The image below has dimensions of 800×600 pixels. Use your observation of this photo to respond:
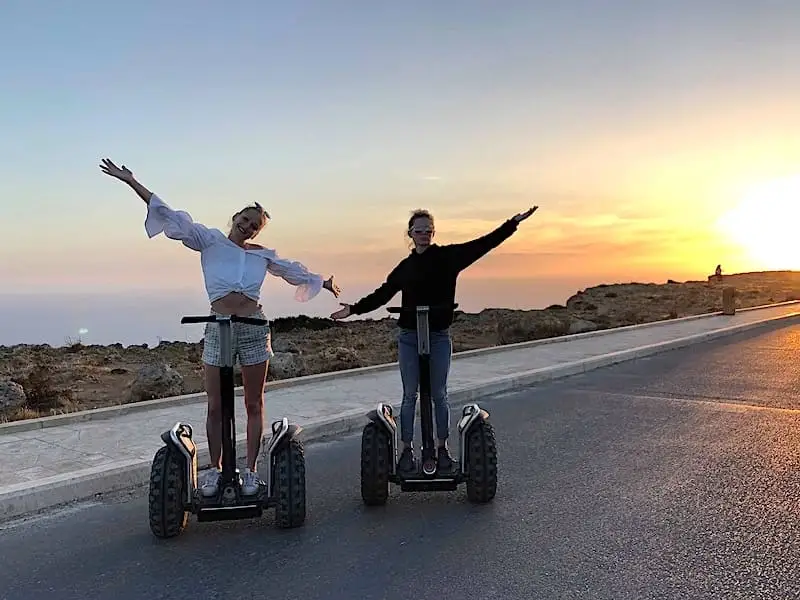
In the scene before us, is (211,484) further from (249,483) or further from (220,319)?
(220,319)

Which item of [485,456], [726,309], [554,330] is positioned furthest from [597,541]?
[726,309]

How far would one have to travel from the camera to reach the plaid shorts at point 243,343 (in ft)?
16.6

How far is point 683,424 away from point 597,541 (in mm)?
4253

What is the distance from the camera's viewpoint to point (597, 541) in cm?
493

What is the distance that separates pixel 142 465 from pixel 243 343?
2.20 m

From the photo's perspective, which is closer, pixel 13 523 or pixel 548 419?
pixel 13 523

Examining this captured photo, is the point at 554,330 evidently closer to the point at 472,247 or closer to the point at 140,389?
the point at 140,389

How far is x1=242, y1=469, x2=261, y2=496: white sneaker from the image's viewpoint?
16.7 ft

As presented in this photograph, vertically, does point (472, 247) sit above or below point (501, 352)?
above

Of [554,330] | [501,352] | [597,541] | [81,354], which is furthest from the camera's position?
[554,330]

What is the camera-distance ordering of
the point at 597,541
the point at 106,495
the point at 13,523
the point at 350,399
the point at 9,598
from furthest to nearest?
the point at 350,399 → the point at 106,495 → the point at 13,523 → the point at 597,541 → the point at 9,598

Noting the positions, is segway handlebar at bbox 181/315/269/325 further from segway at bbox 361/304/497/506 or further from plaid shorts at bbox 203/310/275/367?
segway at bbox 361/304/497/506

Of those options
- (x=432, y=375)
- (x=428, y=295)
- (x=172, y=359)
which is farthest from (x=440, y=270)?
(x=172, y=359)

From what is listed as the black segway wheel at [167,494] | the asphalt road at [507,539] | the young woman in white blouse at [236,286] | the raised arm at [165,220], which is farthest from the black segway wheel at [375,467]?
the raised arm at [165,220]
